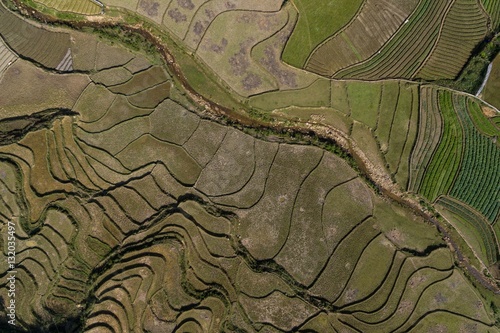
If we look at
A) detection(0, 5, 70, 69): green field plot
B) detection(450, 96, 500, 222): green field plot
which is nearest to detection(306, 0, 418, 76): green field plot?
detection(450, 96, 500, 222): green field plot

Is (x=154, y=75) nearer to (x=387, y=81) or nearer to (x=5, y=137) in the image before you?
(x=5, y=137)

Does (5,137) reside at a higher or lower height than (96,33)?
lower

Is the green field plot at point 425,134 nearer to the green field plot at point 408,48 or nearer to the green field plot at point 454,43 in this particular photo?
the green field plot at point 454,43

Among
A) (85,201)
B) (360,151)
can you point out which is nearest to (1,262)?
(85,201)

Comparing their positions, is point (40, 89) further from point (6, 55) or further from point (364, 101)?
point (364, 101)

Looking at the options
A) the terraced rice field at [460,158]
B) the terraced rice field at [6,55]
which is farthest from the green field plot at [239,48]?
the terraced rice field at [6,55]

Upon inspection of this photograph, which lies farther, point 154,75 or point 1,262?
point 154,75

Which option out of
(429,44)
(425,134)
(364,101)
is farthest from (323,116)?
(429,44)
